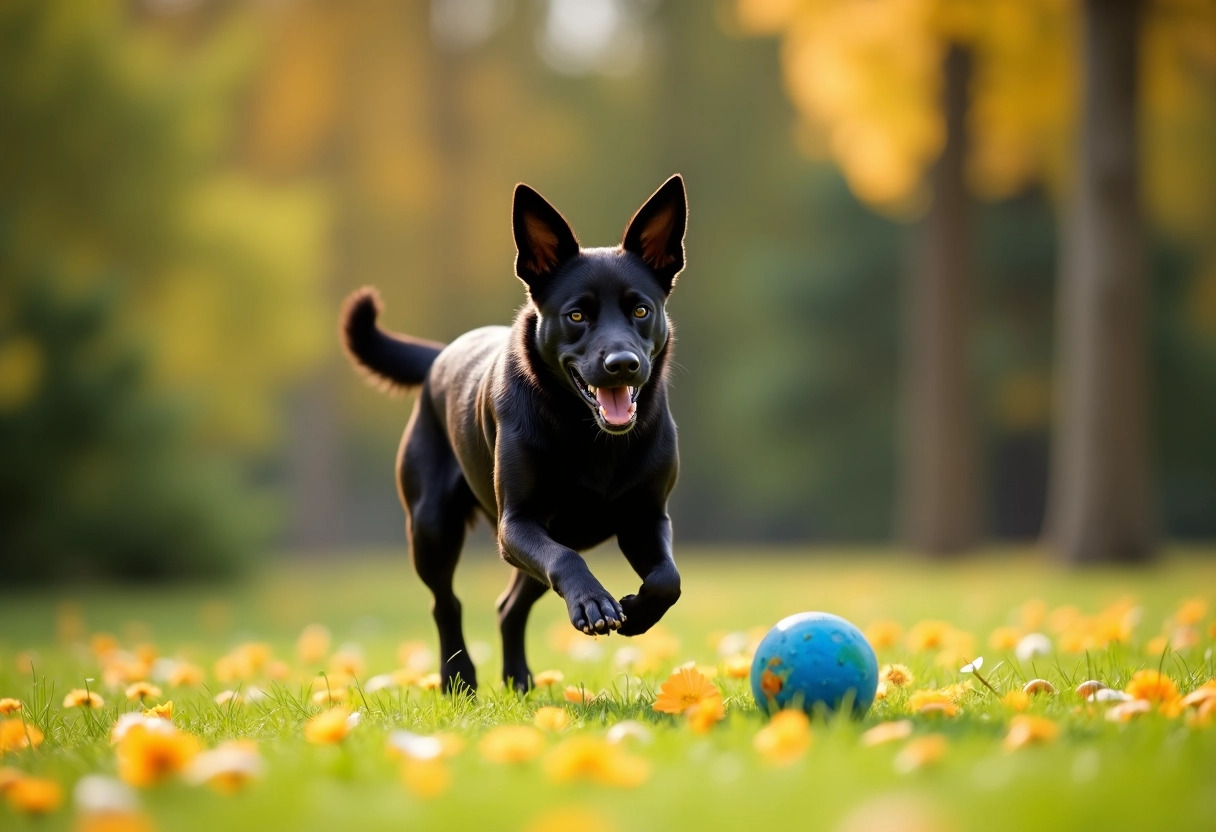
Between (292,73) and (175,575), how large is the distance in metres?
12.8

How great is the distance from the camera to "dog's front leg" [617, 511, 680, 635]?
4.07 metres

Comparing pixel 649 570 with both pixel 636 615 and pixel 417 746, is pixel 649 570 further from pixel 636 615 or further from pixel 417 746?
pixel 417 746

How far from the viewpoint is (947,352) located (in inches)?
606

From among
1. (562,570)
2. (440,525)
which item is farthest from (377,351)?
(562,570)

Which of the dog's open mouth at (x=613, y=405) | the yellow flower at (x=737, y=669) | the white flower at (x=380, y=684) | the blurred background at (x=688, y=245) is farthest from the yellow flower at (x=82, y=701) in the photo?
the blurred background at (x=688, y=245)

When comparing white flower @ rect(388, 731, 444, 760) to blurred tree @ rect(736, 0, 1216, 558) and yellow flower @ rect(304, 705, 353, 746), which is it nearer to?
yellow flower @ rect(304, 705, 353, 746)

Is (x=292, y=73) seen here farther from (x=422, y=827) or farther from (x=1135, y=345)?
(x=422, y=827)

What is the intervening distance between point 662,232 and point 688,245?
2349 cm

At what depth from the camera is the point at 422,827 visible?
2318 millimetres

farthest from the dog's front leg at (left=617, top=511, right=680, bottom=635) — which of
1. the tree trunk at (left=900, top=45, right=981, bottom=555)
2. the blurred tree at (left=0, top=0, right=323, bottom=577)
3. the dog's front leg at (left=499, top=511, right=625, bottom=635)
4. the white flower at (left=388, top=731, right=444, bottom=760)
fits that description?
the tree trunk at (left=900, top=45, right=981, bottom=555)

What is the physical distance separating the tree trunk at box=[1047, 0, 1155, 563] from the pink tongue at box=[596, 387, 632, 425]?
934cm

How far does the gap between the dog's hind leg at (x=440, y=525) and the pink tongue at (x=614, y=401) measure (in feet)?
4.05

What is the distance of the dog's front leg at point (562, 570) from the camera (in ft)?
12.3

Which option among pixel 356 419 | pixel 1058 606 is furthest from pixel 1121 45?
pixel 356 419
